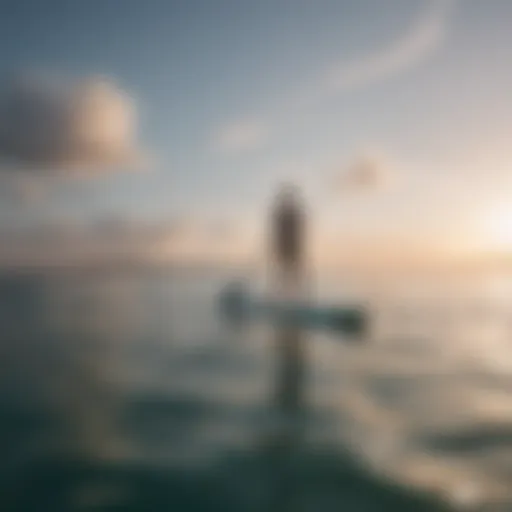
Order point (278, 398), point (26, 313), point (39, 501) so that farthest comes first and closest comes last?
point (26, 313) → point (278, 398) → point (39, 501)

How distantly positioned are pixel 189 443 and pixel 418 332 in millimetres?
35934

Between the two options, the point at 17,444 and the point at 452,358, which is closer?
the point at 17,444

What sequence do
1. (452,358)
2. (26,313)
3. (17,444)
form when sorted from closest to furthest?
(17,444)
(452,358)
(26,313)

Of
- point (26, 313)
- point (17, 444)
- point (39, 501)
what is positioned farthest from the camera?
point (26, 313)

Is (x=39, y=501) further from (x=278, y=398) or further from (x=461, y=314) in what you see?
(x=461, y=314)

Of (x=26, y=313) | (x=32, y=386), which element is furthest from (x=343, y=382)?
(x=26, y=313)

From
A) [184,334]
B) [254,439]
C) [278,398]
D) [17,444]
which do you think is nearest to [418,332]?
[184,334]

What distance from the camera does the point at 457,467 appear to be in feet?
46.8

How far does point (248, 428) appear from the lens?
17.9m

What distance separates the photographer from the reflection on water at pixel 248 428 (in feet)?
41.7

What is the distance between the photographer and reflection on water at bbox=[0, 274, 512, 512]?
41.7 feet

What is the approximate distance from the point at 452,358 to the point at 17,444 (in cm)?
2779

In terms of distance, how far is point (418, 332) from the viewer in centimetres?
4753

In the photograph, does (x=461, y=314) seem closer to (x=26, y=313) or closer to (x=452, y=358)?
(x=452, y=358)
